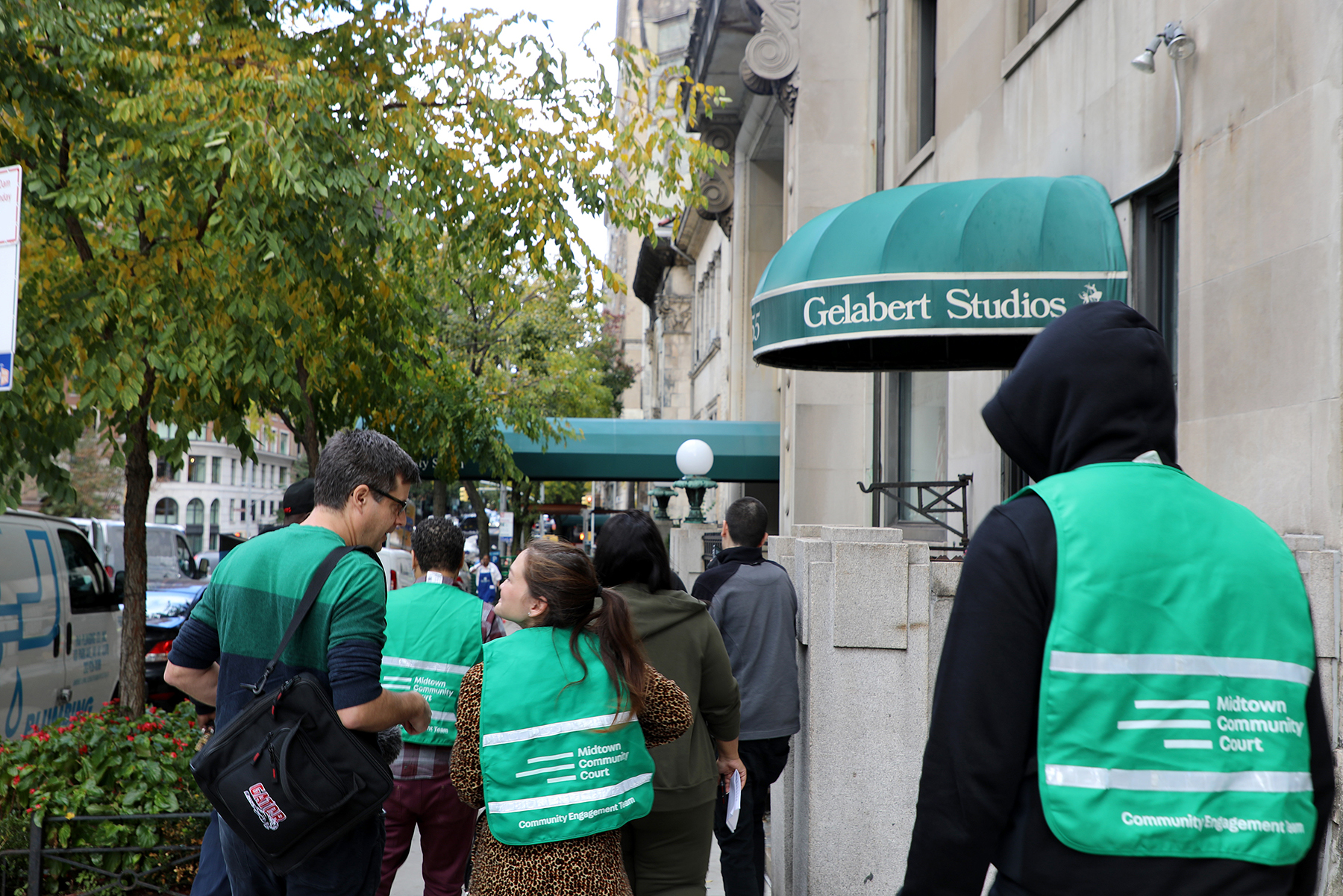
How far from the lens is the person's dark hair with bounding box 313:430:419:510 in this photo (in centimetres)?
351

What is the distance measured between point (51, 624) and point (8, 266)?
4.60 meters

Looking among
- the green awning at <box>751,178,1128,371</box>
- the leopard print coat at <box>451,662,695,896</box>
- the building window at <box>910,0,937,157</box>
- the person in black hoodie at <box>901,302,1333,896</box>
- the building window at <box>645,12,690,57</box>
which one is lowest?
the leopard print coat at <box>451,662,695,896</box>

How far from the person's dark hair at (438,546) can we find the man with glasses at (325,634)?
192cm

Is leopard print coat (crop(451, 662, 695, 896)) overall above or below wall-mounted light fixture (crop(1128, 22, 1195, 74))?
below

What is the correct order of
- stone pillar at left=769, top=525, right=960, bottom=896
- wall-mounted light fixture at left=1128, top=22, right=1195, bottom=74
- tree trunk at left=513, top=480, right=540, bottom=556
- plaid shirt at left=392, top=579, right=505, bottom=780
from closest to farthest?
plaid shirt at left=392, top=579, right=505, bottom=780 < stone pillar at left=769, top=525, right=960, bottom=896 < wall-mounted light fixture at left=1128, top=22, right=1195, bottom=74 < tree trunk at left=513, top=480, right=540, bottom=556

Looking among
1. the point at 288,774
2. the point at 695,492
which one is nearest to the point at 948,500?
the point at 288,774

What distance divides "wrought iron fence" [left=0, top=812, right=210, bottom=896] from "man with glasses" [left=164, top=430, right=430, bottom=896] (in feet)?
7.09

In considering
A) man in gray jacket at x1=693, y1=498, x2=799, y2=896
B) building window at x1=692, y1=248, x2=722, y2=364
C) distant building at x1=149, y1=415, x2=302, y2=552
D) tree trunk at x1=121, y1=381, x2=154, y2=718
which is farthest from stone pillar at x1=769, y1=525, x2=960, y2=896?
distant building at x1=149, y1=415, x2=302, y2=552

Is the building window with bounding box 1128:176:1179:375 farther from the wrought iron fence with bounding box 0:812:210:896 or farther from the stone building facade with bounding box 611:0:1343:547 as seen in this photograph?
the wrought iron fence with bounding box 0:812:210:896

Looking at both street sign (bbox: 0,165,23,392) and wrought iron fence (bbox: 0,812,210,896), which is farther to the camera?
wrought iron fence (bbox: 0,812,210,896)

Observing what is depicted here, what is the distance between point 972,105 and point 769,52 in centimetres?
660

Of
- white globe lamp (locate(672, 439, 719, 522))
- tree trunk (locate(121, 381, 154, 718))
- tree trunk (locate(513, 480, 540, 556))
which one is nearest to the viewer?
tree trunk (locate(121, 381, 154, 718))

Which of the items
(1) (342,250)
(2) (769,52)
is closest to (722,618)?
(1) (342,250)

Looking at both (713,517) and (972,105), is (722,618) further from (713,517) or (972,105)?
(713,517)
